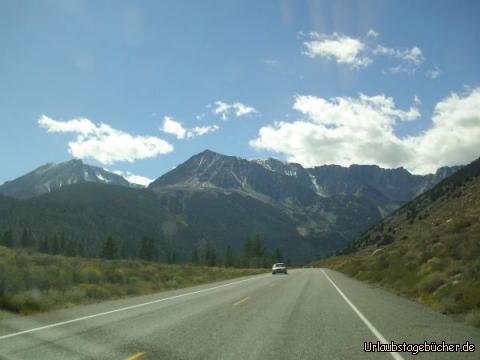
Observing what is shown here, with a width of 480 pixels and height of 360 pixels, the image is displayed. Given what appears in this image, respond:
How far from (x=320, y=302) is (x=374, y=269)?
68.3 ft

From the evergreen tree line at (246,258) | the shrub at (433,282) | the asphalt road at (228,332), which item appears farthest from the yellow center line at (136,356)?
the evergreen tree line at (246,258)

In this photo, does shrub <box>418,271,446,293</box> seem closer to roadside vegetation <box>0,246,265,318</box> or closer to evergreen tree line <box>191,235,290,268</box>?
roadside vegetation <box>0,246,265,318</box>

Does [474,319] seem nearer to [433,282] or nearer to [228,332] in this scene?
[228,332]

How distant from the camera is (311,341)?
10070 mm

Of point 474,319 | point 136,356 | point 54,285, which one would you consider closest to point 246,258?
point 54,285

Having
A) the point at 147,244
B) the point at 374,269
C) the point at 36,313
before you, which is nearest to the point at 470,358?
the point at 36,313

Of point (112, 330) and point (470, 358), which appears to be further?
point (112, 330)

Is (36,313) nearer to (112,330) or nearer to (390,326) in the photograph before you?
(112,330)

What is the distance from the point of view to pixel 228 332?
11375 millimetres

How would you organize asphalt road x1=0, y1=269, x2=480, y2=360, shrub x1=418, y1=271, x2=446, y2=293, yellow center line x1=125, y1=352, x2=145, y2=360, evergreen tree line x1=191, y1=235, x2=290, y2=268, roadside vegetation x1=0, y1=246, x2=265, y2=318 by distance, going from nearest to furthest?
yellow center line x1=125, y1=352, x2=145, y2=360
asphalt road x1=0, y1=269, x2=480, y2=360
roadside vegetation x1=0, y1=246, x2=265, y2=318
shrub x1=418, y1=271, x2=446, y2=293
evergreen tree line x1=191, y1=235, x2=290, y2=268

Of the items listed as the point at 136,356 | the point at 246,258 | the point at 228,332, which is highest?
the point at 246,258

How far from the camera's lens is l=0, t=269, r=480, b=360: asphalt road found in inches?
355

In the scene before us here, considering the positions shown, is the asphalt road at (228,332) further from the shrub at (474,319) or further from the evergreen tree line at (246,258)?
the evergreen tree line at (246,258)

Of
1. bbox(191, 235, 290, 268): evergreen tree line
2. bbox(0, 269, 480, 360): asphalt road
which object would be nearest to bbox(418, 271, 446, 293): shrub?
bbox(0, 269, 480, 360): asphalt road
